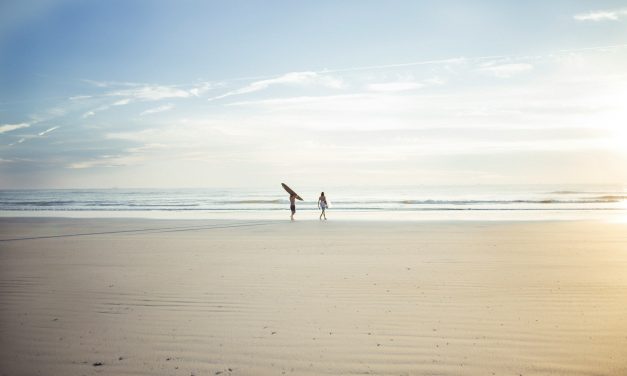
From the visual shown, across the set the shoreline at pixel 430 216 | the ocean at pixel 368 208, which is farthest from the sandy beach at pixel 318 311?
the ocean at pixel 368 208

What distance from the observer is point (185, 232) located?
1823cm

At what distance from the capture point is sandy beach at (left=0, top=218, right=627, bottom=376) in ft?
15.0

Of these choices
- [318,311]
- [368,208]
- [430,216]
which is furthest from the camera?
[368,208]

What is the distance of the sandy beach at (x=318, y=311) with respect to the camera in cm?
456

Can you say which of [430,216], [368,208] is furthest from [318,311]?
[368,208]

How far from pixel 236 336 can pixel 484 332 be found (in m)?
3.11

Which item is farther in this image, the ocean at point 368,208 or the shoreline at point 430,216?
the ocean at point 368,208

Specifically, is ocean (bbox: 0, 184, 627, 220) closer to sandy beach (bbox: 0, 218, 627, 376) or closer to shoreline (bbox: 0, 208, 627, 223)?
shoreline (bbox: 0, 208, 627, 223)

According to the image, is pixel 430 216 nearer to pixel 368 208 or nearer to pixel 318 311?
pixel 368 208

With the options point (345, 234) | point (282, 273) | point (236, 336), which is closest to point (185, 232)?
point (345, 234)

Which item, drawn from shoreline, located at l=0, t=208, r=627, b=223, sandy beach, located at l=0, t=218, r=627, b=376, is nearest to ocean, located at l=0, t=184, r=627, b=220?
shoreline, located at l=0, t=208, r=627, b=223

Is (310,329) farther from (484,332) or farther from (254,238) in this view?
(254,238)

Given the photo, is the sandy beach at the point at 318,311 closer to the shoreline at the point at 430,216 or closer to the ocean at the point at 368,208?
the shoreline at the point at 430,216

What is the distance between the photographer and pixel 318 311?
632cm
